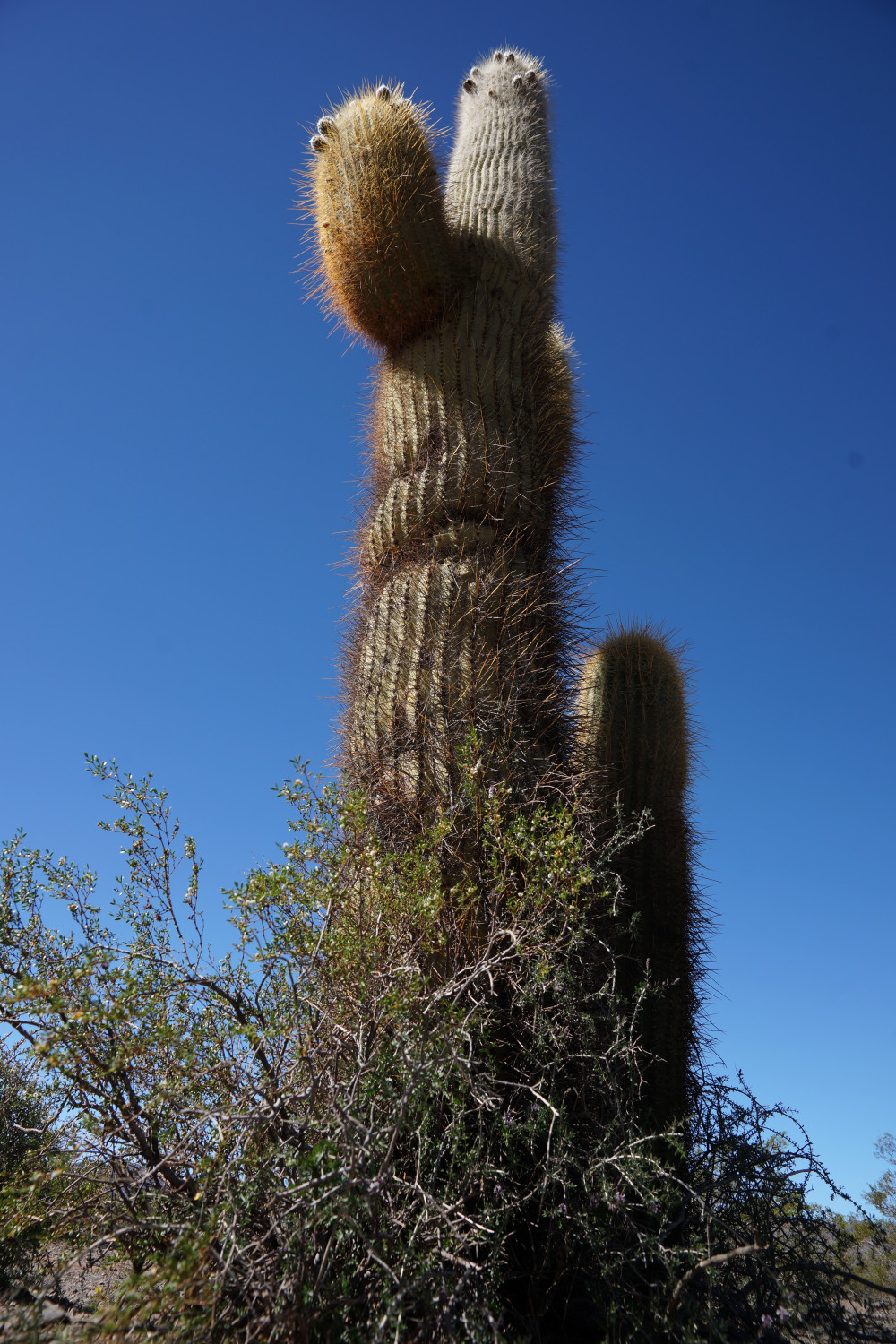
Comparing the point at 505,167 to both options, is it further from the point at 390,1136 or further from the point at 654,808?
the point at 390,1136

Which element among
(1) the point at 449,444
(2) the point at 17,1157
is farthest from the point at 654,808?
(2) the point at 17,1157

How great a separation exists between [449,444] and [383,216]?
140cm

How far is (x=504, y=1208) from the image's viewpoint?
6.99 ft

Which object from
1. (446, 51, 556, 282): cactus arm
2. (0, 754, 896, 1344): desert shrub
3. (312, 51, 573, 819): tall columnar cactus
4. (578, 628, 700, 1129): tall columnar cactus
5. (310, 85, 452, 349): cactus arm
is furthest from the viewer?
(446, 51, 556, 282): cactus arm

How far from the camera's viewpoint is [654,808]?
422cm

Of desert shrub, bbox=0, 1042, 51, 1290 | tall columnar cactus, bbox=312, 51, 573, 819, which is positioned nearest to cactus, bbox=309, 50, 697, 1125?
tall columnar cactus, bbox=312, 51, 573, 819

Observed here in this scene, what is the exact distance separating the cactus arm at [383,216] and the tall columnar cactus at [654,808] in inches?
89.8

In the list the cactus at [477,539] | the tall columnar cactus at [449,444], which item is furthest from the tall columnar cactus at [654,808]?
the tall columnar cactus at [449,444]

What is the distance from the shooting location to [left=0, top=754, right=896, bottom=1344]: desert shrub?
196cm

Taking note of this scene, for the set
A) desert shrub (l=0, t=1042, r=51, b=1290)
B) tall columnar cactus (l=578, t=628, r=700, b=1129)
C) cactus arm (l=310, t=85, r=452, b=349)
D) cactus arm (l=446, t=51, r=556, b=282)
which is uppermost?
cactus arm (l=446, t=51, r=556, b=282)

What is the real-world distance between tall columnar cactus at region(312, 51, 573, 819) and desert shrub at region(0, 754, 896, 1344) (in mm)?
538

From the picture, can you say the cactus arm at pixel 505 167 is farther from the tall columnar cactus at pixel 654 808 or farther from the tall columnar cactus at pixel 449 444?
the tall columnar cactus at pixel 654 808

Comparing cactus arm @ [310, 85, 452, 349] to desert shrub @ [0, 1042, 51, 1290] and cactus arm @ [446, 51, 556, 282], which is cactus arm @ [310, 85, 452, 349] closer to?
cactus arm @ [446, 51, 556, 282]

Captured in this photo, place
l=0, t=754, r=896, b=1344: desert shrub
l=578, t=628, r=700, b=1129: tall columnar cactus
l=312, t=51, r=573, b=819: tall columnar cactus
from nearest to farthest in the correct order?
l=0, t=754, r=896, b=1344: desert shrub < l=312, t=51, r=573, b=819: tall columnar cactus < l=578, t=628, r=700, b=1129: tall columnar cactus
